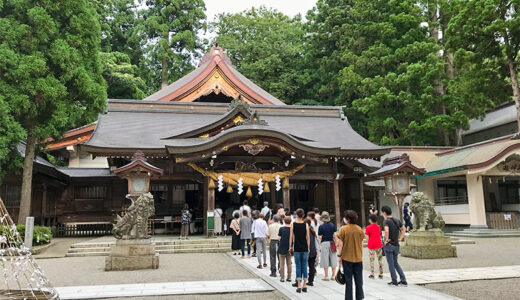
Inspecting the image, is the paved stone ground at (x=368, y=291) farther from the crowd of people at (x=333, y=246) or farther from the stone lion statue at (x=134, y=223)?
the stone lion statue at (x=134, y=223)

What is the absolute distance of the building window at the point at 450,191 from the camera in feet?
68.0

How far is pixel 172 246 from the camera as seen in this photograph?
12555 millimetres

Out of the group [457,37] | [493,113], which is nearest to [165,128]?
[457,37]

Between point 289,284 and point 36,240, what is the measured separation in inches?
378

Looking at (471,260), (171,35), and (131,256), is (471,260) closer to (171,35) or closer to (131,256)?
(131,256)

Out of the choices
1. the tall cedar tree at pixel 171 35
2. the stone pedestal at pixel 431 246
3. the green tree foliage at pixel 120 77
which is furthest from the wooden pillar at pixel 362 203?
the tall cedar tree at pixel 171 35

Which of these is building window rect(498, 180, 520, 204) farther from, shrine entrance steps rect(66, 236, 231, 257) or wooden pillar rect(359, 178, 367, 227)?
shrine entrance steps rect(66, 236, 231, 257)

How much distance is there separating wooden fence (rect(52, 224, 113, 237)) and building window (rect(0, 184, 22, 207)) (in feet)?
6.96

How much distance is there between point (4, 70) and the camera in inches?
507

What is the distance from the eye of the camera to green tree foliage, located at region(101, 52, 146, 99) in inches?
1150

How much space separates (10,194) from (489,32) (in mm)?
22249

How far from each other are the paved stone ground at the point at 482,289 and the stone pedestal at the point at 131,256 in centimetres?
612

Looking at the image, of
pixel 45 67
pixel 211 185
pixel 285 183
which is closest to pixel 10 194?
pixel 45 67

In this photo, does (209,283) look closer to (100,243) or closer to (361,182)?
(100,243)
